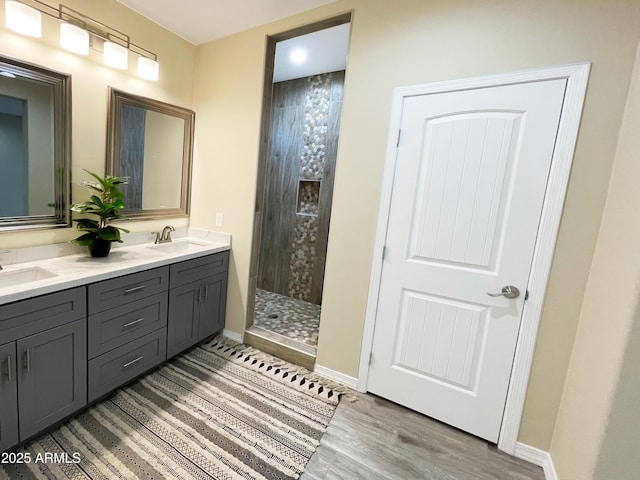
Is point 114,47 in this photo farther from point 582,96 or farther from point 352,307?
point 582,96

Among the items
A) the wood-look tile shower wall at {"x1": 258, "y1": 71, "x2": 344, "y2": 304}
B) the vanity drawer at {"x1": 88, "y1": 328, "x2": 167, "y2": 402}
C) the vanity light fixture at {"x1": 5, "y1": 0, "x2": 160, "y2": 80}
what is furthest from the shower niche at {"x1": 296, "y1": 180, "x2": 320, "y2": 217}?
the vanity drawer at {"x1": 88, "y1": 328, "x2": 167, "y2": 402}

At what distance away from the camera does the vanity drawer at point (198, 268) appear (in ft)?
6.74

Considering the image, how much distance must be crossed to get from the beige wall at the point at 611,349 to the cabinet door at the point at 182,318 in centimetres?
244

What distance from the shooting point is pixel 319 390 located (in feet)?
6.66

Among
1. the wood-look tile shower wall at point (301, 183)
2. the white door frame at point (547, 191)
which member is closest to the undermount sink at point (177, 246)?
the wood-look tile shower wall at point (301, 183)

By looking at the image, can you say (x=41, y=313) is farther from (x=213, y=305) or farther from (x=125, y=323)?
(x=213, y=305)

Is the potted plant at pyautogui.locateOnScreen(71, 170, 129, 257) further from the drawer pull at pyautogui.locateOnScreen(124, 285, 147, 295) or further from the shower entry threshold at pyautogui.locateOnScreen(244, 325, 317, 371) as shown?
the shower entry threshold at pyautogui.locateOnScreen(244, 325, 317, 371)

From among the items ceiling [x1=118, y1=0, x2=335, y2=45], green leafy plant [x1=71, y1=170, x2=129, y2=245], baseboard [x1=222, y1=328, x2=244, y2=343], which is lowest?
baseboard [x1=222, y1=328, x2=244, y2=343]

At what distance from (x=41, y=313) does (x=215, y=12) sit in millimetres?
2255

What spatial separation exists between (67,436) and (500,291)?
2.49 metres

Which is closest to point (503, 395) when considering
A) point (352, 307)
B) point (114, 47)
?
point (352, 307)

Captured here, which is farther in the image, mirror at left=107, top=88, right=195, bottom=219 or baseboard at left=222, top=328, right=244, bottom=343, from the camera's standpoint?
baseboard at left=222, top=328, right=244, bottom=343

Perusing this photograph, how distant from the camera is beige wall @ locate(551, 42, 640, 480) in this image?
1.10m

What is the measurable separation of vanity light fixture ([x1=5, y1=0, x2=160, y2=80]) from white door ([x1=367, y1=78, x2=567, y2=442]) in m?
1.98
